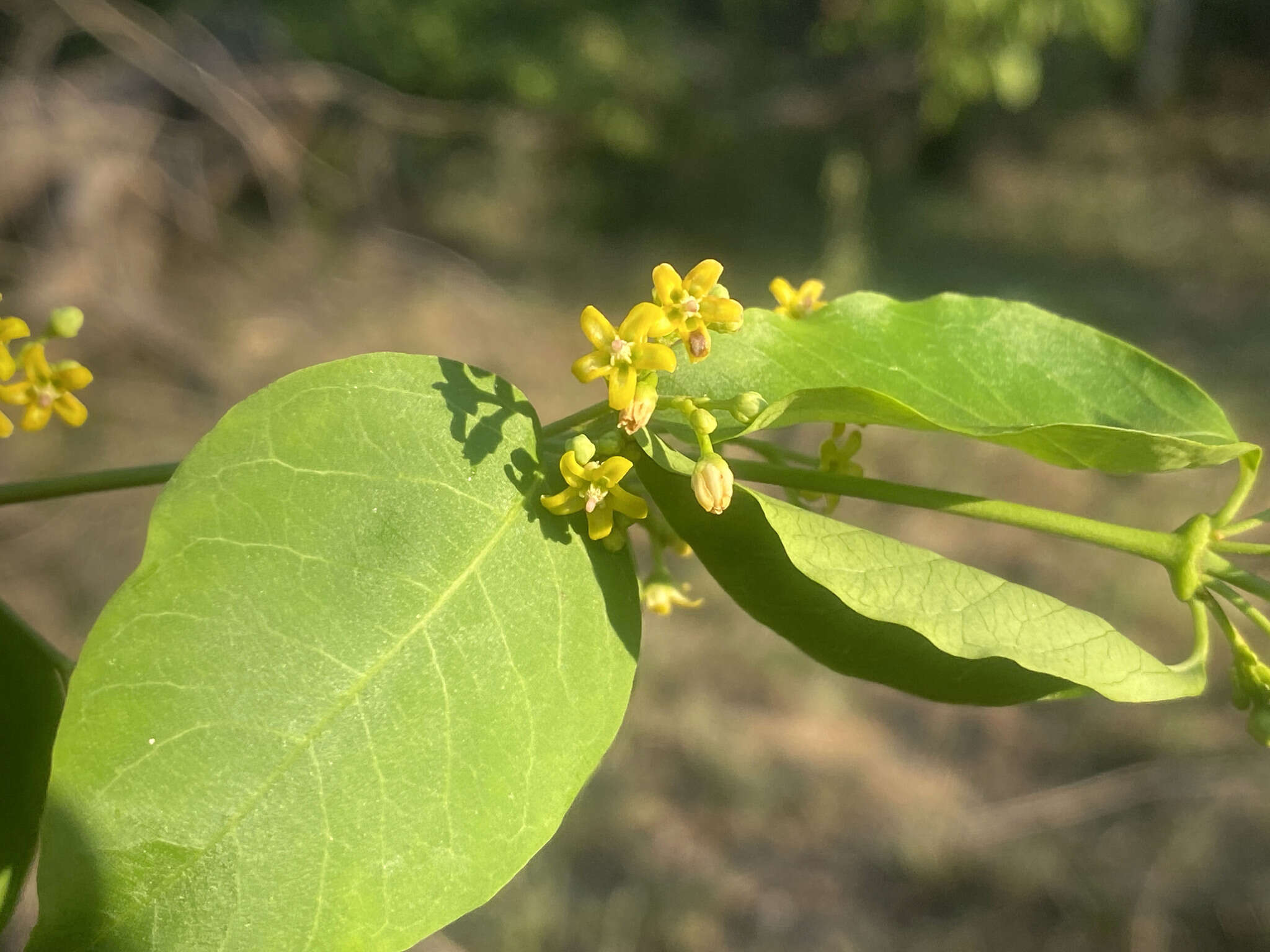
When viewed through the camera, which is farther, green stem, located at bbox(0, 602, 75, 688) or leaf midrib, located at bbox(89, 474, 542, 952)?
green stem, located at bbox(0, 602, 75, 688)

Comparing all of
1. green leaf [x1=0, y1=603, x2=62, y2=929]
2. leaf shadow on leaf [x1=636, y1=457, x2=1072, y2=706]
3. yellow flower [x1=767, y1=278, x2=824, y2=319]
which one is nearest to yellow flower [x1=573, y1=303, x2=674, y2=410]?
leaf shadow on leaf [x1=636, y1=457, x2=1072, y2=706]

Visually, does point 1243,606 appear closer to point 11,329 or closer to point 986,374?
point 986,374

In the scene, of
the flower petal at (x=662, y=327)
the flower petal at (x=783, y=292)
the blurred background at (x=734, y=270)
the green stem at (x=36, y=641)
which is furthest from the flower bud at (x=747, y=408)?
the blurred background at (x=734, y=270)

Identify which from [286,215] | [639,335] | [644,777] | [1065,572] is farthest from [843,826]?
[286,215]

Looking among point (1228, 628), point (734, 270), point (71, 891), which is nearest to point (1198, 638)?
point (1228, 628)

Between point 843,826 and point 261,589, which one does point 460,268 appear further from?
point 261,589

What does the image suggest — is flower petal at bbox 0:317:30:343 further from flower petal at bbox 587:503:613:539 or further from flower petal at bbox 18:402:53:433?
flower petal at bbox 587:503:613:539
